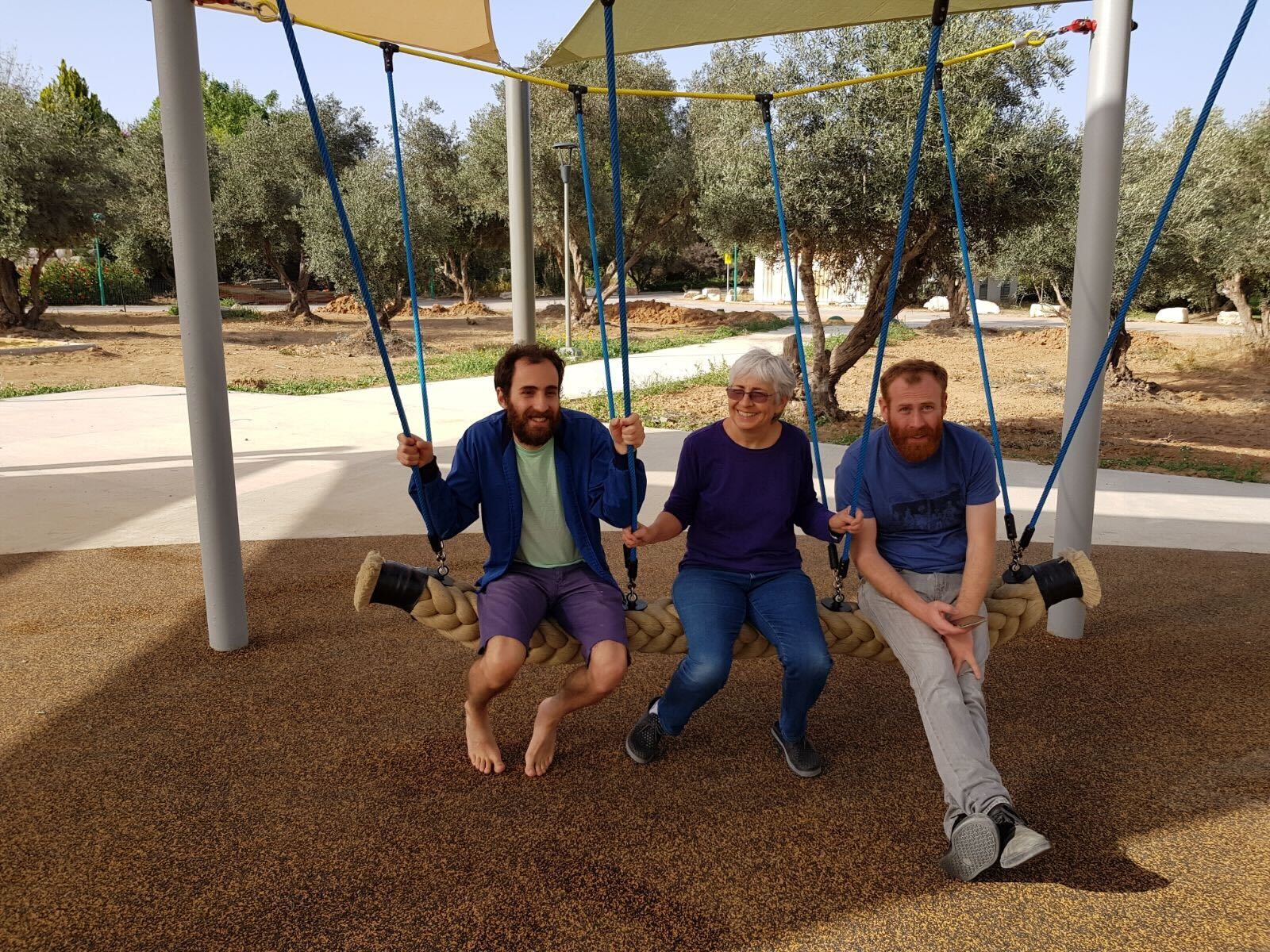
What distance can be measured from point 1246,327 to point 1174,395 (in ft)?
20.0

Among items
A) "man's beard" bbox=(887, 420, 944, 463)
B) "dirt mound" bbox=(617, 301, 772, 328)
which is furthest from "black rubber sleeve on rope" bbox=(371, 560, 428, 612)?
"dirt mound" bbox=(617, 301, 772, 328)

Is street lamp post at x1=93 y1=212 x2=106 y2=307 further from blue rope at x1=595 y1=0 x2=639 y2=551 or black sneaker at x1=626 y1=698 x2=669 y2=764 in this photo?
black sneaker at x1=626 y1=698 x2=669 y2=764

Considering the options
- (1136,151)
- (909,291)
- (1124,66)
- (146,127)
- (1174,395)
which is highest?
(146,127)

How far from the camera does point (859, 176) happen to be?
27.6 feet

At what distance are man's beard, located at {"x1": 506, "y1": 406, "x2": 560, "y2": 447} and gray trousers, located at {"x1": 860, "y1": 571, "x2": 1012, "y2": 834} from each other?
102cm

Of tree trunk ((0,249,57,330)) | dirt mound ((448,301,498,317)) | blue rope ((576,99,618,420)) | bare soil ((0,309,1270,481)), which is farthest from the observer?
dirt mound ((448,301,498,317))

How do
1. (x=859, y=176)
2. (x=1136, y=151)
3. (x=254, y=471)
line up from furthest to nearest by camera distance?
(x=1136, y=151)
(x=859, y=176)
(x=254, y=471)

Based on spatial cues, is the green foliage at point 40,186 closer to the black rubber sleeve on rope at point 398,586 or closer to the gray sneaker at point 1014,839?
the black rubber sleeve on rope at point 398,586

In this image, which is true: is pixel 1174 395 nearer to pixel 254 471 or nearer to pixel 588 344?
pixel 588 344

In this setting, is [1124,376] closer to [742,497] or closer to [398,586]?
[742,497]

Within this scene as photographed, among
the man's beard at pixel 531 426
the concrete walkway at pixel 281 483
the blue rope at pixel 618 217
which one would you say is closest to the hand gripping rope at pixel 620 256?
the blue rope at pixel 618 217

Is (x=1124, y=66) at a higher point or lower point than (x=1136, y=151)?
lower

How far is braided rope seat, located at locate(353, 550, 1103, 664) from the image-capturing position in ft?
8.69

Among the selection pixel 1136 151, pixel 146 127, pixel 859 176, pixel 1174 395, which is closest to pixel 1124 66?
pixel 859 176
